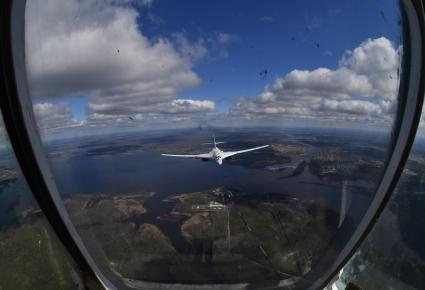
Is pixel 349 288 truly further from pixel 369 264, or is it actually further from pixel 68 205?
pixel 68 205

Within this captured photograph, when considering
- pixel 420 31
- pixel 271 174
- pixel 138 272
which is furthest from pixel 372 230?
pixel 271 174

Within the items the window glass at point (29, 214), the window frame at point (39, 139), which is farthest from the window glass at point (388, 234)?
the window glass at point (29, 214)

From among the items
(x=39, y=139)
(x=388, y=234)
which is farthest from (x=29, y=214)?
(x=388, y=234)

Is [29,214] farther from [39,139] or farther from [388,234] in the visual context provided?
[388,234]

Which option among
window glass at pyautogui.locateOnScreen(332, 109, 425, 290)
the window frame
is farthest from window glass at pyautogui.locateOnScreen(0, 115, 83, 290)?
window glass at pyautogui.locateOnScreen(332, 109, 425, 290)

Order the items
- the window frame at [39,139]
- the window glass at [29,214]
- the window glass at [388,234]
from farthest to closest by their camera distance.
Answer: the window glass at [388,234] → the window glass at [29,214] → the window frame at [39,139]

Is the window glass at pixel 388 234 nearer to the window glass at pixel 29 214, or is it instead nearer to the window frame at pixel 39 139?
the window frame at pixel 39 139

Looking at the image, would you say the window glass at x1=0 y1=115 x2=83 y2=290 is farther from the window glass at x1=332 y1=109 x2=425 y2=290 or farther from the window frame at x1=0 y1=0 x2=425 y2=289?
the window glass at x1=332 y1=109 x2=425 y2=290

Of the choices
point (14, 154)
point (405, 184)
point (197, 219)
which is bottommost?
point (197, 219)

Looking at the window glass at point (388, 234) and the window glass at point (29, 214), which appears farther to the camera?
the window glass at point (388, 234)
